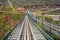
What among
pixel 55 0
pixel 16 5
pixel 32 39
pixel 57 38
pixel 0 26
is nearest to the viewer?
pixel 57 38

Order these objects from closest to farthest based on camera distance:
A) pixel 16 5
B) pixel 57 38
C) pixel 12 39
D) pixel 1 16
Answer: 1. pixel 57 38
2. pixel 12 39
3. pixel 1 16
4. pixel 16 5

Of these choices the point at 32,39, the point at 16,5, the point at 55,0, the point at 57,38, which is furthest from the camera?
the point at 16,5

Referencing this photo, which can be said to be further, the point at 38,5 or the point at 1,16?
the point at 38,5

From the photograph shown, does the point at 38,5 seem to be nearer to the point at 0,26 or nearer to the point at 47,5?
the point at 47,5

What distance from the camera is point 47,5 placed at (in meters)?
14.5

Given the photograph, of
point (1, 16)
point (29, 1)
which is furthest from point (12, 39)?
point (29, 1)

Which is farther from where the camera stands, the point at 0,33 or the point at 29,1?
the point at 29,1

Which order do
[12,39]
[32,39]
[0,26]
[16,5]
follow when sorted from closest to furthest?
[12,39]
[32,39]
[0,26]
[16,5]

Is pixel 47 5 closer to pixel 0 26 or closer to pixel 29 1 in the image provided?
pixel 29 1

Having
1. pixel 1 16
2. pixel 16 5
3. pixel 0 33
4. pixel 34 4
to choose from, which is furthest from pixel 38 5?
pixel 0 33

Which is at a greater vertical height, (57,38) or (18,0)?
(18,0)

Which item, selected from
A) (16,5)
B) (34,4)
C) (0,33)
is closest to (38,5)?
(34,4)

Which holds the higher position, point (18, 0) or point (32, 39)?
point (18, 0)

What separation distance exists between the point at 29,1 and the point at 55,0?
194 centimetres
